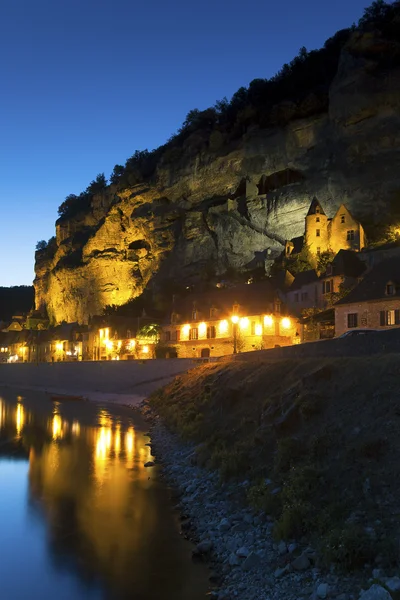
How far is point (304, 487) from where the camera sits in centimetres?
1307

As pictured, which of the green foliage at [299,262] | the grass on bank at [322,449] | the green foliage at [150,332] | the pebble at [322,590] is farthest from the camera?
the green foliage at [299,262]

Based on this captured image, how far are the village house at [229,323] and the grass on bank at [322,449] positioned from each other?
30.2 metres

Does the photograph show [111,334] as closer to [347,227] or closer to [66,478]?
[347,227]

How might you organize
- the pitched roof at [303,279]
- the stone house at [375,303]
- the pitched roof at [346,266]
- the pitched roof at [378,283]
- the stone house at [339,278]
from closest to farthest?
1. the stone house at [375,303]
2. the pitched roof at [378,283]
3. the stone house at [339,278]
4. the pitched roof at [346,266]
5. the pitched roof at [303,279]

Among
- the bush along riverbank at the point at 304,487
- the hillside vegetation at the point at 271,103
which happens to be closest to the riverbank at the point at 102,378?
the bush along riverbank at the point at 304,487

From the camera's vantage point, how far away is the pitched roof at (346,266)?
58125 mm

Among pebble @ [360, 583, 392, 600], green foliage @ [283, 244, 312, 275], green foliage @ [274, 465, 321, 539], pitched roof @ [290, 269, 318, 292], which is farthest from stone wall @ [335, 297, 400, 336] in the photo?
pebble @ [360, 583, 392, 600]

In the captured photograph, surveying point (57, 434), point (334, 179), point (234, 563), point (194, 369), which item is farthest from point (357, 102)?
point (234, 563)

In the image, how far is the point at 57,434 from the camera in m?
37.2

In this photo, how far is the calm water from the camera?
12023 mm

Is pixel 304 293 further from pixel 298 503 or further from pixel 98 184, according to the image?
pixel 98 184

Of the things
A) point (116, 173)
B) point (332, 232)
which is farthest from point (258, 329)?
point (116, 173)

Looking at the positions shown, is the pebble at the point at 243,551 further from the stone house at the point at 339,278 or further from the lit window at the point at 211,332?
the lit window at the point at 211,332

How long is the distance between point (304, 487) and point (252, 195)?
258 feet
